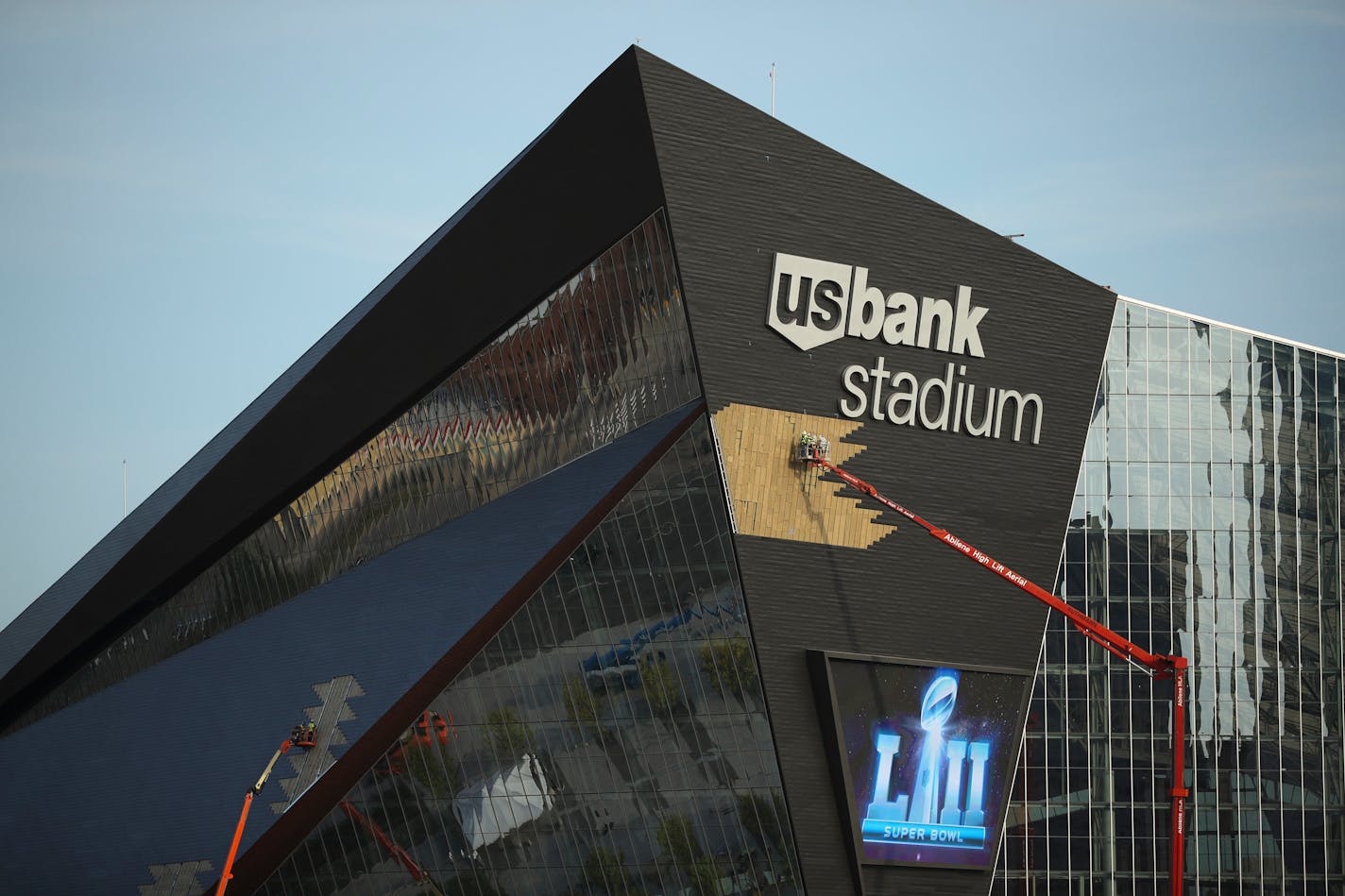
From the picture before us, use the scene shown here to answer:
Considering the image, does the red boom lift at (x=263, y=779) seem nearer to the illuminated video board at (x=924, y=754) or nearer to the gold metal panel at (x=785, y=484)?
the gold metal panel at (x=785, y=484)

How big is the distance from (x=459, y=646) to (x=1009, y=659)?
490 inches

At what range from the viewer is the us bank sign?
31.8 m

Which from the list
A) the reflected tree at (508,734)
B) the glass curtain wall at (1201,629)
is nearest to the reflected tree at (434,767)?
the reflected tree at (508,734)

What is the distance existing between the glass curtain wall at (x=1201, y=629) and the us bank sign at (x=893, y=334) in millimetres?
4364

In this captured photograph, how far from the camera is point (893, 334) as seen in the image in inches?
1280

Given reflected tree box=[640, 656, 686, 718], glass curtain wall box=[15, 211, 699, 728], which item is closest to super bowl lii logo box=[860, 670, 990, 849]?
reflected tree box=[640, 656, 686, 718]

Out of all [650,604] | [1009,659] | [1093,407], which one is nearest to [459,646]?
[650,604]

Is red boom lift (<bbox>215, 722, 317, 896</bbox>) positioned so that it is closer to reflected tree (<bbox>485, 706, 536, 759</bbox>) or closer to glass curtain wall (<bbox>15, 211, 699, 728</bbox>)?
reflected tree (<bbox>485, 706, 536, 759</bbox>)

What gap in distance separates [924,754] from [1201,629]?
855 centimetres

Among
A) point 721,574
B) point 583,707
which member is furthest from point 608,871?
point 721,574

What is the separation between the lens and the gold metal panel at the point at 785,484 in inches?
1227

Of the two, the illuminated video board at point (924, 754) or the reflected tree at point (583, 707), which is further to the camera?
the reflected tree at point (583, 707)

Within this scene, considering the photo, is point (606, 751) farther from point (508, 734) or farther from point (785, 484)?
point (785, 484)

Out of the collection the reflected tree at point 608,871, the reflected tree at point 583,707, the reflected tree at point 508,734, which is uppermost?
the reflected tree at point 583,707
